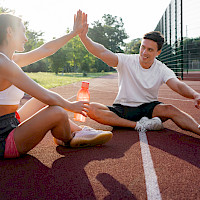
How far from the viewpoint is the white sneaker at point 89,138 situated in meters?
3.48

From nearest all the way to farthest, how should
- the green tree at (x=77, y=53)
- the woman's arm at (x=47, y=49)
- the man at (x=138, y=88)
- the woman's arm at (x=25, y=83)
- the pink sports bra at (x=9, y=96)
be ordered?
the woman's arm at (x=25, y=83), the pink sports bra at (x=9, y=96), the woman's arm at (x=47, y=49), the man at (x=138, y=88), the green tree at (x=77, y=53)

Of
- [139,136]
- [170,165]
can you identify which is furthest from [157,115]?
[170,165]

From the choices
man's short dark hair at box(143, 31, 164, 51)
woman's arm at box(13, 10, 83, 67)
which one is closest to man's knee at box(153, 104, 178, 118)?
man's short dark hair at box(143, 31, 164, 51)

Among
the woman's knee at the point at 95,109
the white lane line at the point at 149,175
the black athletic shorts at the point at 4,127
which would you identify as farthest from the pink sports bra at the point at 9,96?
the woman's knee at the point at 95,109

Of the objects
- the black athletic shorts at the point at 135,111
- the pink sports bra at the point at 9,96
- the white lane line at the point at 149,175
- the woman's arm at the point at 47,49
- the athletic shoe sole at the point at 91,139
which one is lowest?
the white lane line at the point at 149,175

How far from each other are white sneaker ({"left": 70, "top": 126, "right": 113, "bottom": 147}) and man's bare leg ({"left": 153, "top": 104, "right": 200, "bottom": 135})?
4.52ft

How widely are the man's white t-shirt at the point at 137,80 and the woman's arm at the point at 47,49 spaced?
0.97 m

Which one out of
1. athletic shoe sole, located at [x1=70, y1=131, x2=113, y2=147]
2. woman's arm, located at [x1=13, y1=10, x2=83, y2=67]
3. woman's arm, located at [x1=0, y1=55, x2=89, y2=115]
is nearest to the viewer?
woman's arm, located at [x1=0, y1=55, x2=89, y2=115]

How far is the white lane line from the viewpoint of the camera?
2232mm

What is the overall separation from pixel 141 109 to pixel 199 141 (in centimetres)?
115

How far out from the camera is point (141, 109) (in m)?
4.67

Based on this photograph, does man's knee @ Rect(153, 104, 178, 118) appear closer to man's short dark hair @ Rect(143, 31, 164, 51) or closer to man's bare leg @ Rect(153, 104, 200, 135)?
man's bare leg @ Rect(153, 104, 200, 135)

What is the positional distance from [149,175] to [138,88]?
2237 mm

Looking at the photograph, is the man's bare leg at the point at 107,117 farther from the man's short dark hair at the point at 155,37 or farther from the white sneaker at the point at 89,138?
the man's short dark hair at the point at 155,37
